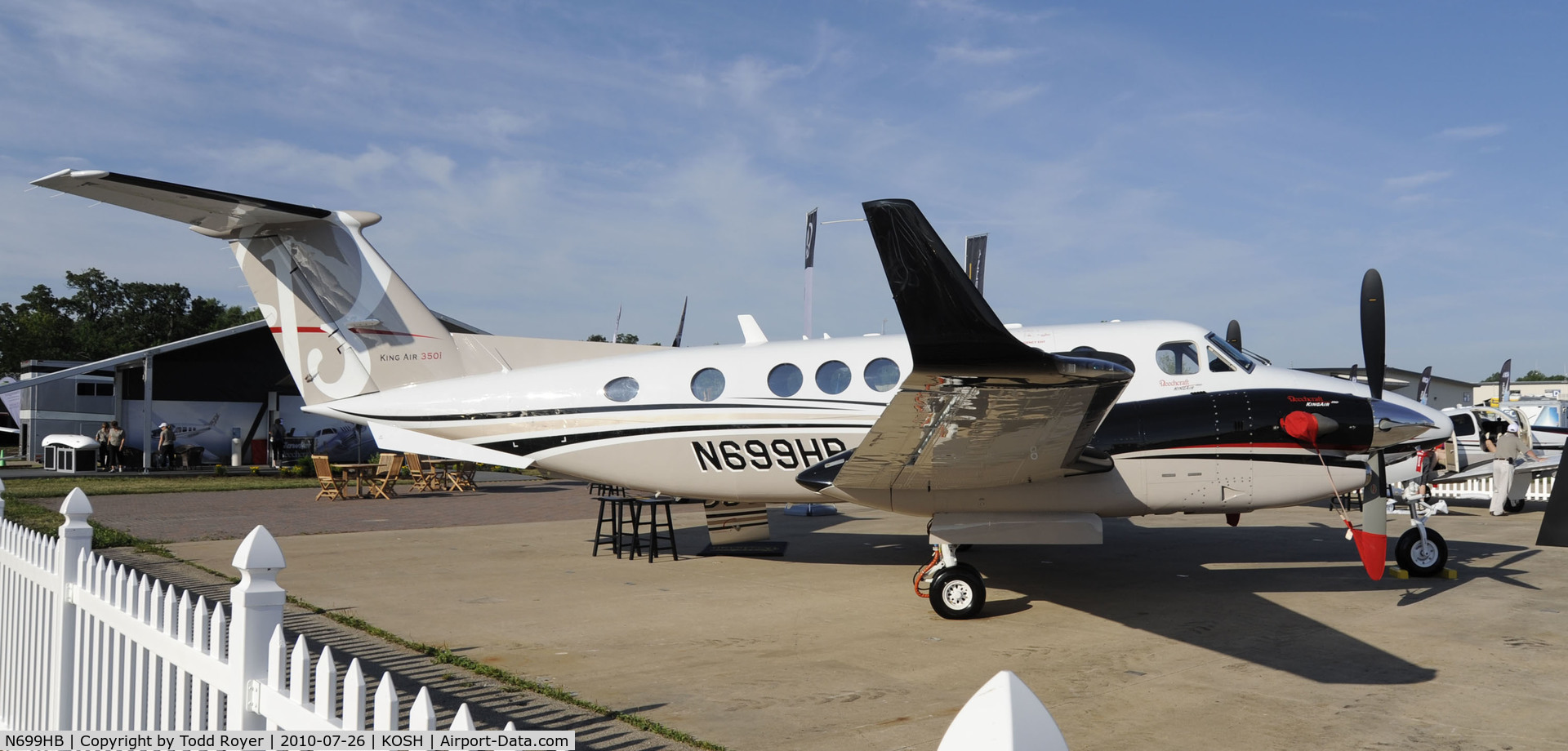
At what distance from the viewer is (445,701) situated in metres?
5.79

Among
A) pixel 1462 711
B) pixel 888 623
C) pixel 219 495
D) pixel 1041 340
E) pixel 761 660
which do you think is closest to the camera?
pixel 1462 711

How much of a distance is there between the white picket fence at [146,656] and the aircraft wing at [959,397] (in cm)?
320

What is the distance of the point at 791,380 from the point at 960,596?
9.89 feet

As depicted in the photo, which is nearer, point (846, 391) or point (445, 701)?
point (445, 701)

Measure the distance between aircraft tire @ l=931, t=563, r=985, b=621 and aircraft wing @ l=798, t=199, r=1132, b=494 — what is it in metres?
0.86

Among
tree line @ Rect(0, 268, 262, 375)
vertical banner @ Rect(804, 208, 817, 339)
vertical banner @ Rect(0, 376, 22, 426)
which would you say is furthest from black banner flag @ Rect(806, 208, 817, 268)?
tree line @ Rect(0, 268, 262, 375)

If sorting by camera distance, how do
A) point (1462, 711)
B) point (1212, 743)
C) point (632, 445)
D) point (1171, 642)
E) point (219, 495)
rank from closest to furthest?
point (1212, 743) → point (1462, 711) → point (1171, 642) → point (632, 445) → point (219, 495)

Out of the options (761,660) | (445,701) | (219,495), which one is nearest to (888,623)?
(761,660)

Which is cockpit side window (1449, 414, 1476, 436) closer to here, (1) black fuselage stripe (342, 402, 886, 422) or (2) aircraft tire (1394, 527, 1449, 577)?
(2) aircraft tire (1394, 527, 1449, 577)

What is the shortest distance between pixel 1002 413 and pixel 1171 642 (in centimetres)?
248

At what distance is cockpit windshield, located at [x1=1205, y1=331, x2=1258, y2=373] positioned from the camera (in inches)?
383

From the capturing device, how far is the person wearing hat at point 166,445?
1146 inches

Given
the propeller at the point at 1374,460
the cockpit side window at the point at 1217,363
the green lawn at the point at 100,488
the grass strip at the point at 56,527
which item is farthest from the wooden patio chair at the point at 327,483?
the propeller at the point at 1374,460

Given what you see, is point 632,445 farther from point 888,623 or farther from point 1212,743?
point 1212,743
